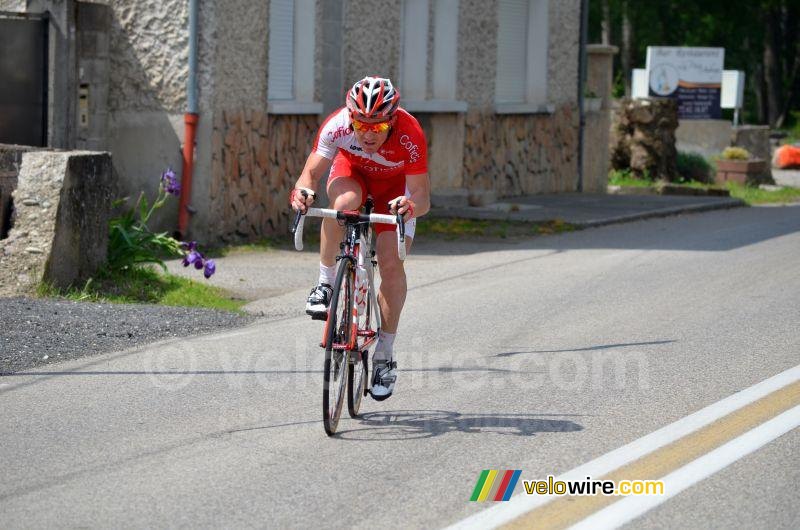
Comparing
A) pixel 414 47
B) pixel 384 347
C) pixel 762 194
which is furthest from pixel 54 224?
pixel 762 194

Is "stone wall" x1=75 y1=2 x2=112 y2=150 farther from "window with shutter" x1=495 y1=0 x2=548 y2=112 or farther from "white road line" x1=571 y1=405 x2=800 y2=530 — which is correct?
"white road line" x1=571 y1=405 x2=800 y2=530

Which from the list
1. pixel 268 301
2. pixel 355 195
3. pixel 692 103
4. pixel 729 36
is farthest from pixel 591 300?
pixel 729 36

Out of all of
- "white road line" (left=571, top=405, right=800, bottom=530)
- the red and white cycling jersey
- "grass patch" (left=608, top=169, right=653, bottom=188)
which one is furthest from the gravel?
"grass patch" (left=608, top=169, right=653, bottom=188)

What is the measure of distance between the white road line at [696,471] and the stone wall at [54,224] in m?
5.97

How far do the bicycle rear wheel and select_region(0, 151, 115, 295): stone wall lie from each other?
4.47 m

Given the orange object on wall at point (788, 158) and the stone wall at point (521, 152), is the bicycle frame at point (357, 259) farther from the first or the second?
the orange object on wall at point (788, 158)

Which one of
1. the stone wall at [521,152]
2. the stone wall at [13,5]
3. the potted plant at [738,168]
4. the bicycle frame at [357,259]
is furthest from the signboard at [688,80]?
the bicycle frame at [357,259]

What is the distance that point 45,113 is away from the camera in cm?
1399

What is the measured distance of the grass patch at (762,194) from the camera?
2382 cm

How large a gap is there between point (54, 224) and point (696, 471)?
6196 millimetres

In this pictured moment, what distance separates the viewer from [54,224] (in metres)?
10.4

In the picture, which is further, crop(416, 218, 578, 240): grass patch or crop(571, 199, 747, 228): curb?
crop(571, 199, 747, 228): curb

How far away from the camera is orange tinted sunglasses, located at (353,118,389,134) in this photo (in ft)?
21.5

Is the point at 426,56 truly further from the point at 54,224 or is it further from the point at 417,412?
the point at 417,412
